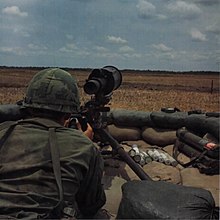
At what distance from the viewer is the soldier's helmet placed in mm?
1953

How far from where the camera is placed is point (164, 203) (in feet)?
7.84

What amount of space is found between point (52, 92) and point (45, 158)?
0.36 metres

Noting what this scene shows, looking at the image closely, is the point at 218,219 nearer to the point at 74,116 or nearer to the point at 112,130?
the point at 74,116

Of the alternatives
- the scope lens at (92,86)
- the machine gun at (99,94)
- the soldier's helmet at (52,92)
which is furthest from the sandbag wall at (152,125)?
the soldier's helmet at (52,92)

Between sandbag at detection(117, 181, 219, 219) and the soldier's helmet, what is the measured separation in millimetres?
729

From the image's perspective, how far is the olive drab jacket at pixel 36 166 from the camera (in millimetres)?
1683

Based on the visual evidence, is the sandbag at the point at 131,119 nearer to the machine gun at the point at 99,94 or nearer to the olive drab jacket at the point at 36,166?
the machine gun at the point at 99,94

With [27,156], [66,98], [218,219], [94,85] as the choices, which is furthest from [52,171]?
[94,85]

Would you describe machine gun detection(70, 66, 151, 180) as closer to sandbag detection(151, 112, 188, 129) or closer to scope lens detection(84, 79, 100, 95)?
scope lens detection(84, 79, 100, 95)

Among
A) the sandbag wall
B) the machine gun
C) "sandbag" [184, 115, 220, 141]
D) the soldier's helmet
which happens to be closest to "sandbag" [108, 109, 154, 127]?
the sandbag wall

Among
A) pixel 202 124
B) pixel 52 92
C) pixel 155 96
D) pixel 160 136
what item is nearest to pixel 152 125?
pixel 160 136

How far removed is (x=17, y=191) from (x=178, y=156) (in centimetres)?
348

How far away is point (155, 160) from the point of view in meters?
4.75

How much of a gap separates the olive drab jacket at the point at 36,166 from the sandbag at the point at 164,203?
0.57 meters
